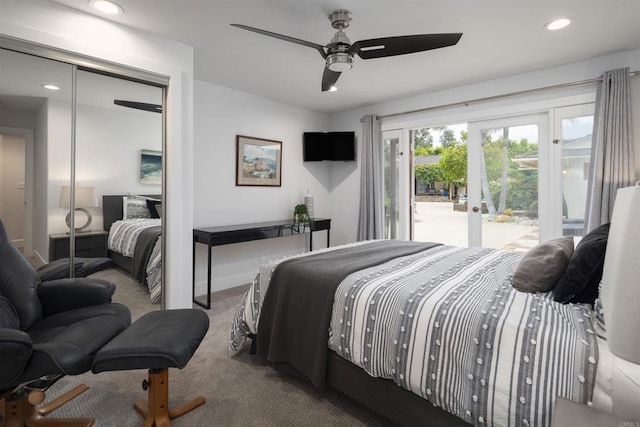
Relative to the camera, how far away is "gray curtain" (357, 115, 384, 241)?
459 centimetres

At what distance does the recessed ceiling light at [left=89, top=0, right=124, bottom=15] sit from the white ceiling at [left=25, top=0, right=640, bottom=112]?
5cm

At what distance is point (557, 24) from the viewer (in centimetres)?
249

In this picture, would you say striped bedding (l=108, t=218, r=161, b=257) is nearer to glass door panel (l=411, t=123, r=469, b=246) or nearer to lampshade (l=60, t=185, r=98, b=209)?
lampshade (l=60, t=185, r=98, b=209)

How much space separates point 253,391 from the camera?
1964mm

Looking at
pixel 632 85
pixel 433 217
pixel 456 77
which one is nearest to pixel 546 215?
pixel 632 85

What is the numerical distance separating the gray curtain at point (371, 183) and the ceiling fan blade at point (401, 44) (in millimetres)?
2345

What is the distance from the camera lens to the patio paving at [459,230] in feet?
12.0

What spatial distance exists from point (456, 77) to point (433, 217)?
5.43m

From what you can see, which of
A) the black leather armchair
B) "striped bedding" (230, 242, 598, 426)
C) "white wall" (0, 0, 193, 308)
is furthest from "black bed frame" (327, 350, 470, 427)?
"white wall" (0, 0, 193, 308)

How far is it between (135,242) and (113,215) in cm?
27

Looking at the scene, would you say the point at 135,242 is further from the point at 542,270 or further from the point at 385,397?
the point at 542,270

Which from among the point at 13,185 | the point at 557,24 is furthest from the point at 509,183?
the point at 13,185

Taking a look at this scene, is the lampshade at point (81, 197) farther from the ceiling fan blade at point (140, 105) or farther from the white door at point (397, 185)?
the white door at point (397, 185)

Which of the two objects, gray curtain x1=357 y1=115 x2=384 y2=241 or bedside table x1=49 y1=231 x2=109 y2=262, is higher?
gray curtain x1=357 y1=115 x2=384 y2=241
